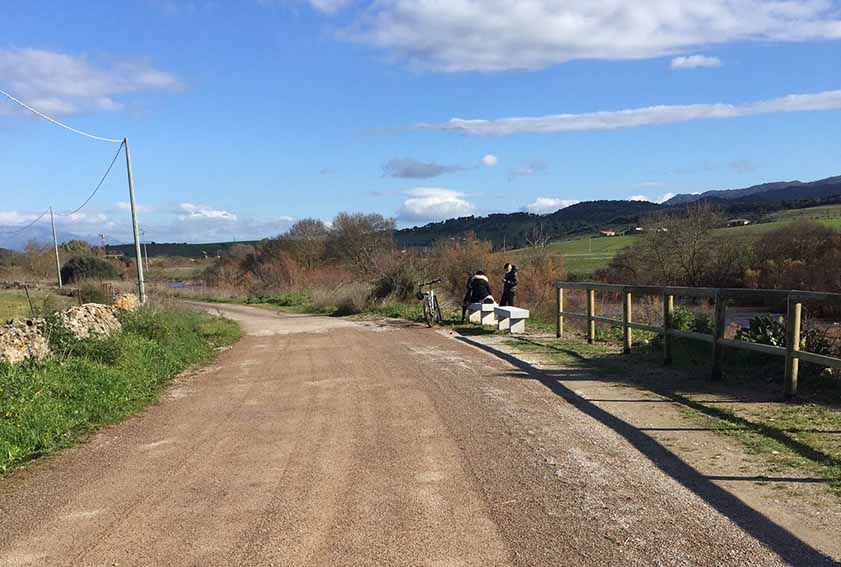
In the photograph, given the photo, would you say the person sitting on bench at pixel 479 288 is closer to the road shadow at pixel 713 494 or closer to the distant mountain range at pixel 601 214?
the road shadow at pixel 713 494

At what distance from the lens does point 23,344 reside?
10.8 meters

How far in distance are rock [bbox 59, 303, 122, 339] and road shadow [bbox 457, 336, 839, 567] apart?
8.63 meters

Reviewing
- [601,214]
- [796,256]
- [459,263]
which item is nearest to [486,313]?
[459,263]

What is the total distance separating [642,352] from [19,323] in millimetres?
11643

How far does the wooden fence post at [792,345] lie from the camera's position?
790 cm

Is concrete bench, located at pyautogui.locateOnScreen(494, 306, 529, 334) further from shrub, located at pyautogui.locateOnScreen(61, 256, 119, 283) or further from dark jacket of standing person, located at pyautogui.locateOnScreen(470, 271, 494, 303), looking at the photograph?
shrub, located at pyautogui.locateOnScreen(61, 256, 119, 283)

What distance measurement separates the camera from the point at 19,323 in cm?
1362

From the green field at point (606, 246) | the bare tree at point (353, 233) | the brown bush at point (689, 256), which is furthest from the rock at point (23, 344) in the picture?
the bare tree at point (353, 233)

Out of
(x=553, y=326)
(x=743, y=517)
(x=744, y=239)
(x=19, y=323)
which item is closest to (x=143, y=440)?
(x=743, y=517)

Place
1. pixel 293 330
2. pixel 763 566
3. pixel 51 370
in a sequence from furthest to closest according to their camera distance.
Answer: pixel 293 330 < pixel 51 370 < pixel 763 566

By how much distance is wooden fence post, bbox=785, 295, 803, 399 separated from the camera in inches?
311

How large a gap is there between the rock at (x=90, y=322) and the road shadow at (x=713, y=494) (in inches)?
340

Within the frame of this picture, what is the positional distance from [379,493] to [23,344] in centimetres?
797

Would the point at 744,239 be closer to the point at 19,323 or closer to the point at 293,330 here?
the point at 293,330
